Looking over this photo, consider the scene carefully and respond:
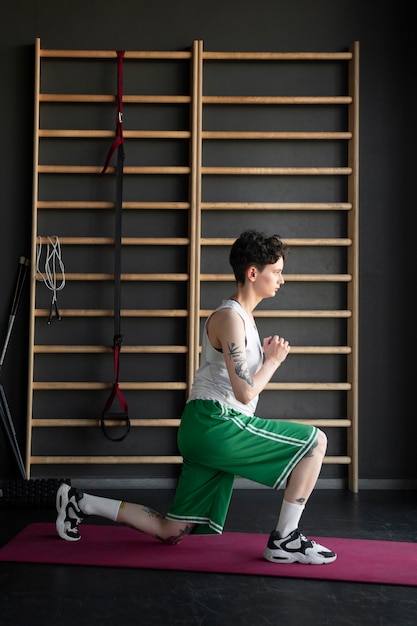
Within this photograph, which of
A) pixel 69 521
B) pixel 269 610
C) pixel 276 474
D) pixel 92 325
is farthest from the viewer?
pixel 92 325

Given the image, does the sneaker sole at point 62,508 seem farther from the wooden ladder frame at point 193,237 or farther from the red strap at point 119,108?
the red strap at point 119,108

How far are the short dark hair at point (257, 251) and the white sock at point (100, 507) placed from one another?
3.35 feet

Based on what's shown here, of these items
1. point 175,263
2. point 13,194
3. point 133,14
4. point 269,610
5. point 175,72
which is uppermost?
point 133,14

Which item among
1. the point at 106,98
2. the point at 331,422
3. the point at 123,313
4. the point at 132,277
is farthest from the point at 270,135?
the point at 331,422

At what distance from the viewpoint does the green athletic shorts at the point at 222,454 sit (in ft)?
9.34

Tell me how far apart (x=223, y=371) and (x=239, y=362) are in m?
0.17

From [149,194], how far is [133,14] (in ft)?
Result: 3.59

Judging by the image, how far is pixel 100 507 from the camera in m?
2.95

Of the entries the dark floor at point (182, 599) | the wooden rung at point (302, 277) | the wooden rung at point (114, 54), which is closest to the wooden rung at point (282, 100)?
the wooden rung at point (114, 54)

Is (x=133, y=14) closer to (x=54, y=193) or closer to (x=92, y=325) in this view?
(x=54, y=193)

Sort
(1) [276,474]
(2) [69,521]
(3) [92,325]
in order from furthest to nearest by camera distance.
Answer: (3) [92,325], (2) [69,521], (1) [276,474]

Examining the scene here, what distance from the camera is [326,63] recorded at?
4559 mm

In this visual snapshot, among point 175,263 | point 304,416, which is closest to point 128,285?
point 175,263

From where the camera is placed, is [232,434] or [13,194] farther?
[13,194]
